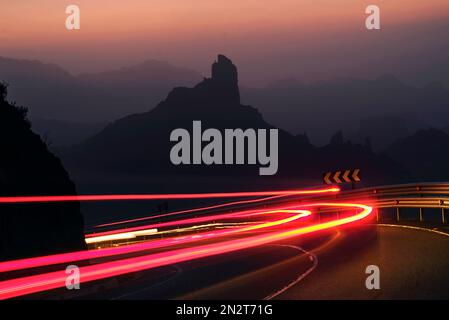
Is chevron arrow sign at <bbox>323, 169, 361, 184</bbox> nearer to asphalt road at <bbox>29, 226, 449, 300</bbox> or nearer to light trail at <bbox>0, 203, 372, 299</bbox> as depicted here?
asphalt road at <bbox>29, 226, 449, 300</bbox>

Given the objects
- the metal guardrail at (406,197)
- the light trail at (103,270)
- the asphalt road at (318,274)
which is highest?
the metal guardrail at (406,197)

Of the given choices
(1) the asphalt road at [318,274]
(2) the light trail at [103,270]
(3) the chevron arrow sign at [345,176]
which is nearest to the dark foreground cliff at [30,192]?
(1) the asphalt road at [318,274]

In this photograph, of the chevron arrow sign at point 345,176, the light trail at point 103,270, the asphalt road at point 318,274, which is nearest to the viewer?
the light trail at point 103,270

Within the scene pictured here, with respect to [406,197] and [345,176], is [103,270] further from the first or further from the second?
[345,176]

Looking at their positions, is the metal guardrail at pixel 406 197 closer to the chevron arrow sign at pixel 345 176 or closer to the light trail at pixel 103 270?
the chevron arrow sign at pixel 345 176

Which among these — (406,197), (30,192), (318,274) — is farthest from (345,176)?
(318,274)

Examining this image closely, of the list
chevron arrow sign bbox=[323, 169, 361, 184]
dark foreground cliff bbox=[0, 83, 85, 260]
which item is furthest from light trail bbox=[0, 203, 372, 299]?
chevron arrow sign bbox=[323, 169, 361, 184]

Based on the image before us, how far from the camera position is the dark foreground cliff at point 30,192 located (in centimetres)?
2619

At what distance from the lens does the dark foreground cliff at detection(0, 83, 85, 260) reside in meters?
26.2

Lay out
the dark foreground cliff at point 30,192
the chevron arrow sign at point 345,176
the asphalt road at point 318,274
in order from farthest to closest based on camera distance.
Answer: the chevron arrow sign at point 345,176
the dark foreground cliff at point 30,192
the asphalt road at point 318,274

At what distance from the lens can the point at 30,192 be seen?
29203mm
